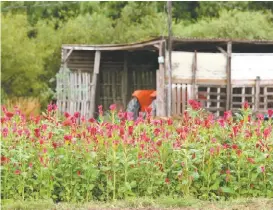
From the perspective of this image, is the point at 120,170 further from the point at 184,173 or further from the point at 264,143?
the point at 264,143

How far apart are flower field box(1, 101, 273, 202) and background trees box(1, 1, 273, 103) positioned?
14.2 metres

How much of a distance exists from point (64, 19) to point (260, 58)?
1323 centimetres

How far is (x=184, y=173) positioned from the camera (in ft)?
23.9

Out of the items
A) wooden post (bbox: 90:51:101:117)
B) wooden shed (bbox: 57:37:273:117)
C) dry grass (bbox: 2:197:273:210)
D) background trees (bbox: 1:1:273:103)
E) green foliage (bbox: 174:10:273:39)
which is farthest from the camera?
background trees (bbox: 1:1:273:103)

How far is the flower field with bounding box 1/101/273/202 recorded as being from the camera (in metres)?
7.20

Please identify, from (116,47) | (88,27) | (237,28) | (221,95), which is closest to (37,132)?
(221,95)

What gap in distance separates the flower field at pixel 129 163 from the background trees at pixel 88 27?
14.2m

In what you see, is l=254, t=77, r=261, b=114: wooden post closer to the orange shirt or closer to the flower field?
the orange shirt

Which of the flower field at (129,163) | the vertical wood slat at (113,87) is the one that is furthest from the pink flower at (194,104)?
the vertical wood slat at (113,87)

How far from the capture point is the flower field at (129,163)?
720cm

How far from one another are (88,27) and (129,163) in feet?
63.6

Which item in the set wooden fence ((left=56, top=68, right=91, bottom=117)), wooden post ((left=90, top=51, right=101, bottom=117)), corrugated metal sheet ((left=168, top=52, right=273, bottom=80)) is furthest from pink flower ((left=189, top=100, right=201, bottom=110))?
wooden fence ((left=56, top=68, right=91, bottom=117))

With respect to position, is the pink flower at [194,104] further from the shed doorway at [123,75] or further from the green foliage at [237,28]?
the green foliage at [237,28]

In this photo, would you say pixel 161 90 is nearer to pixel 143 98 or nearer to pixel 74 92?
pixel 143 98
